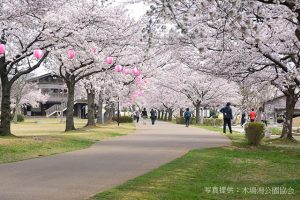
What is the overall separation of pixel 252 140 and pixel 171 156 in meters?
6.23

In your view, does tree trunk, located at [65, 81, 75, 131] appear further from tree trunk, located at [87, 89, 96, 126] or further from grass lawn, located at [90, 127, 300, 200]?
grass lawn, located at [90, 127, 300, 200]

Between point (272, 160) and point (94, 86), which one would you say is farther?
point (94, 86)

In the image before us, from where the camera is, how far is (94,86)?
3500 cm

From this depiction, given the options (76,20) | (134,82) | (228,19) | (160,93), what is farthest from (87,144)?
(160,93)

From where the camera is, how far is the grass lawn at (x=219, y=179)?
7770 millimetres

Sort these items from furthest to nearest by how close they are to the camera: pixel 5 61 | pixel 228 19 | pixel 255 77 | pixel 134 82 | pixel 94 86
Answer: pixel 134 82
pixel 94 86
pixel 255 77
pixel 5 61
pixel 228 19

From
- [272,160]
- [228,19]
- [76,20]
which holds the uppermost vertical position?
[76,20]

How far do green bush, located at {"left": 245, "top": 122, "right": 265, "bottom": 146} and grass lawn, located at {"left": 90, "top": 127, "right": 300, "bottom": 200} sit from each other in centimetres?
341

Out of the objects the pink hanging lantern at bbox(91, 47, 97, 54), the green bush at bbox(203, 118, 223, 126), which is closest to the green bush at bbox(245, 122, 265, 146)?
the pink hanging lantern at bbox(91, 47, 97, 54)

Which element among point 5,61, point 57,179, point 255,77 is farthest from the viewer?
point 255,77

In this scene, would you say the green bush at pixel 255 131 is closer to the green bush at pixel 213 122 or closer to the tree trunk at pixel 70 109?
the tree trunk at pixel 70 109

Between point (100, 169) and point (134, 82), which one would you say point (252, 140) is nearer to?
point (100, 169)

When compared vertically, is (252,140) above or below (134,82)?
below

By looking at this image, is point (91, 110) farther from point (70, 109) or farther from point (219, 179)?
point (219, 179)
